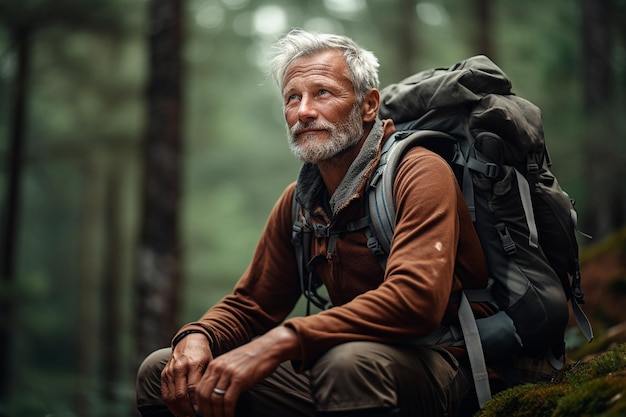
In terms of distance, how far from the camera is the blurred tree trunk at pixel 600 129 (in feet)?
29.4

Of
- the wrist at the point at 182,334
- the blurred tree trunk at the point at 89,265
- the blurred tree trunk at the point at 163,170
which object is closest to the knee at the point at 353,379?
the wrist at the point at 182,334

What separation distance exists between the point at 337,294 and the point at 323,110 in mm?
1000

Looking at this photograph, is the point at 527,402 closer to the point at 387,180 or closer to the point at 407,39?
the point at 387,180

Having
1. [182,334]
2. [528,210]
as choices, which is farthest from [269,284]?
[528,210]

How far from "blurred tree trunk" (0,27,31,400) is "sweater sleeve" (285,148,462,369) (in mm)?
10973

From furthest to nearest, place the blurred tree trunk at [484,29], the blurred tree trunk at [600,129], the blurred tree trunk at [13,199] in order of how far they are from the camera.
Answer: the blurred tree trunk at [13,199] < the blurred tree trunk at [484,29] < the blurred tree trunk at [600,129]

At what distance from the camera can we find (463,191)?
3.22 metres

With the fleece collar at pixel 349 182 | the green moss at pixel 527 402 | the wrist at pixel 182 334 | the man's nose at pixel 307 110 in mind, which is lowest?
the green moss at pixel 527 402

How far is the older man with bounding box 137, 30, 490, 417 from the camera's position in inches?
101

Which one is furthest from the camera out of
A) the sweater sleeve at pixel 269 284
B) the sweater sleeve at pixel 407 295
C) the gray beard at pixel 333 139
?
the sweater sleeve at pixel 269 284

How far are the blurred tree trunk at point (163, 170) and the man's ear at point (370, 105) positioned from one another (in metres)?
4.76

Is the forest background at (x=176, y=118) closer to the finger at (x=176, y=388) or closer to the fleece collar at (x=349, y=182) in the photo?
the fleece collar at (x=349, y=182)

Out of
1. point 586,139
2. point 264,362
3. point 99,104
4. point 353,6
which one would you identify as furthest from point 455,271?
point 353,6

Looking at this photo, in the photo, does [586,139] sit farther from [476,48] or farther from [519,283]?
[519,283]
